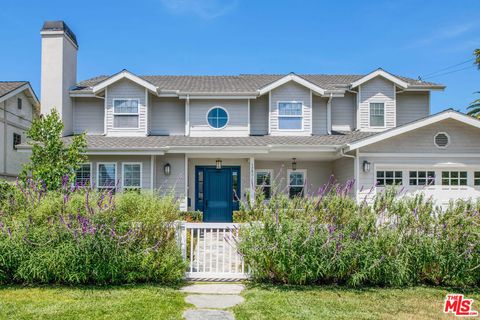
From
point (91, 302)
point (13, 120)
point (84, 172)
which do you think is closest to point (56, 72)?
point (84, 172)

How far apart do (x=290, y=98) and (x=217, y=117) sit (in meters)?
A: 2.82

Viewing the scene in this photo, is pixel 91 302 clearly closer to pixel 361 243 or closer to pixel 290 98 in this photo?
pixel 361 243

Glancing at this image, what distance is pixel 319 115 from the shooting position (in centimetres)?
1411

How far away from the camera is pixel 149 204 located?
6.70 metres

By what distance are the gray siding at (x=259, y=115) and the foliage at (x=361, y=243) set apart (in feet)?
24.8

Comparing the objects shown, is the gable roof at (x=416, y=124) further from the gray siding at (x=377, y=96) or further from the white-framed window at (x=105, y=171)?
the white-framed window at (x=105, y=171)

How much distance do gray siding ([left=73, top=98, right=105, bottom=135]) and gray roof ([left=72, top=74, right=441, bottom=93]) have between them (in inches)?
20.9

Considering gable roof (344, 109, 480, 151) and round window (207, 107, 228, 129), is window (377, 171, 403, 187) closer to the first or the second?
gable roof (344, 109, 480, 151)

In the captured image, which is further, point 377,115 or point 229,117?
point 377,115

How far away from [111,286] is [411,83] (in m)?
13.6

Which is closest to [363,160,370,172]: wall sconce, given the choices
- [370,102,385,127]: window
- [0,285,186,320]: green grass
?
[370,102,385,127]: window

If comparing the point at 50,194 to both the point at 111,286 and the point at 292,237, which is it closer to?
the point at 111,286

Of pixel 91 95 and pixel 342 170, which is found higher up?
pixel 91 95

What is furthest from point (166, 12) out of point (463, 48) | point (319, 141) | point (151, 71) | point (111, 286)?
point (463, 48)
